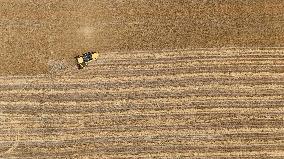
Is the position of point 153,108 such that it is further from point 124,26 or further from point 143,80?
point 124,26

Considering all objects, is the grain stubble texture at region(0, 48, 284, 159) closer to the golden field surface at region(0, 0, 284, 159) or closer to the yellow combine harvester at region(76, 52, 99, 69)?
the golden field surface at region(0, 0, 284, 159)

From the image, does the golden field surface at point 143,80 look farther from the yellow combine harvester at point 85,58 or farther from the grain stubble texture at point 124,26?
the yellow combine harvester at point 85,58

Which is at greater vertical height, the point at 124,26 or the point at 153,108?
the point at 124,26

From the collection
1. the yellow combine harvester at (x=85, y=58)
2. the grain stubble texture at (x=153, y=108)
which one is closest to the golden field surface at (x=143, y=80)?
the grain stubble texture at (x=153, y=108)

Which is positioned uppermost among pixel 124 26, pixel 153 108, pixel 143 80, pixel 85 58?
pixel 124 26

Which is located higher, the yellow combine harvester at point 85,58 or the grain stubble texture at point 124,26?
the grain stubble texture at point 124,26

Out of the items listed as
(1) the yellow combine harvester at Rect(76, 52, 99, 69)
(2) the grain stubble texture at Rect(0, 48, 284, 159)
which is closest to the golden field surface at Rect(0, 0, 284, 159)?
(2) the grain stubble texture at Rect(0, 48, 284, 159)

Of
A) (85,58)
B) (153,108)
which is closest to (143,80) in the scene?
(153,108)
